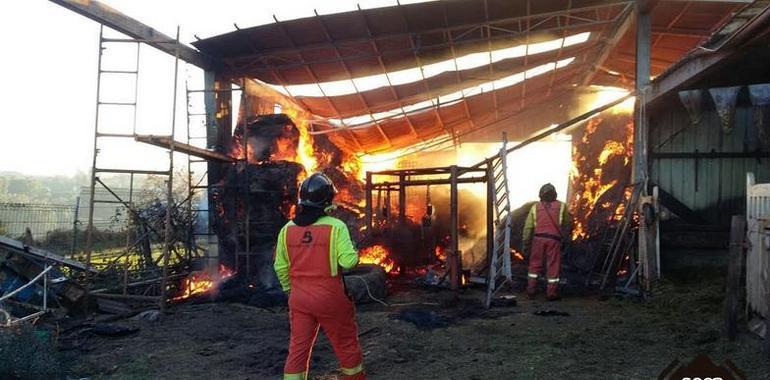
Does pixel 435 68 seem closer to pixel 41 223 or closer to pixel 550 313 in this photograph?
pixel 550 313

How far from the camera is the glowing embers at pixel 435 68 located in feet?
39.0

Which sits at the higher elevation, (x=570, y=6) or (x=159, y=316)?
(x=570, y=6)

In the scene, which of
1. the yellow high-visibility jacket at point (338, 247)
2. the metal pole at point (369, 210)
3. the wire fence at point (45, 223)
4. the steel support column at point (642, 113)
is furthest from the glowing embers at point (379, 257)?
the yellow high-visibility jacket at point (338, 247)

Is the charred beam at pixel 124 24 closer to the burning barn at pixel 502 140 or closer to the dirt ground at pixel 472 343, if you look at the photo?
the burning barn at pixel 502 140

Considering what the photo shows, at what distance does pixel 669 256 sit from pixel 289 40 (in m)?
8.51

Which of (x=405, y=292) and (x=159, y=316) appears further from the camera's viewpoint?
(x=405, y=292)

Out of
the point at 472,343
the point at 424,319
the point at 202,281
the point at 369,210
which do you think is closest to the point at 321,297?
the point at 472,343

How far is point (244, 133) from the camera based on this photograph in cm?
1152

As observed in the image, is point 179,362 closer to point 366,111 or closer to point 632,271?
point 632,271

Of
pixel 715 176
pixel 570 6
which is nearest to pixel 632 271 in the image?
pixel 715 176

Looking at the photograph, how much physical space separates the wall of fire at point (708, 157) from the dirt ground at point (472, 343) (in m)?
1.88

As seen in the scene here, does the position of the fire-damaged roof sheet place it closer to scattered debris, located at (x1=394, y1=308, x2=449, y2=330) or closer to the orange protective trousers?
scattered debris, located at (x1=394, y1=308, x2=449, y2=330)

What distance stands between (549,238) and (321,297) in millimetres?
6590

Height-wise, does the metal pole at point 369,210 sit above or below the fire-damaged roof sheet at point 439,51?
below
